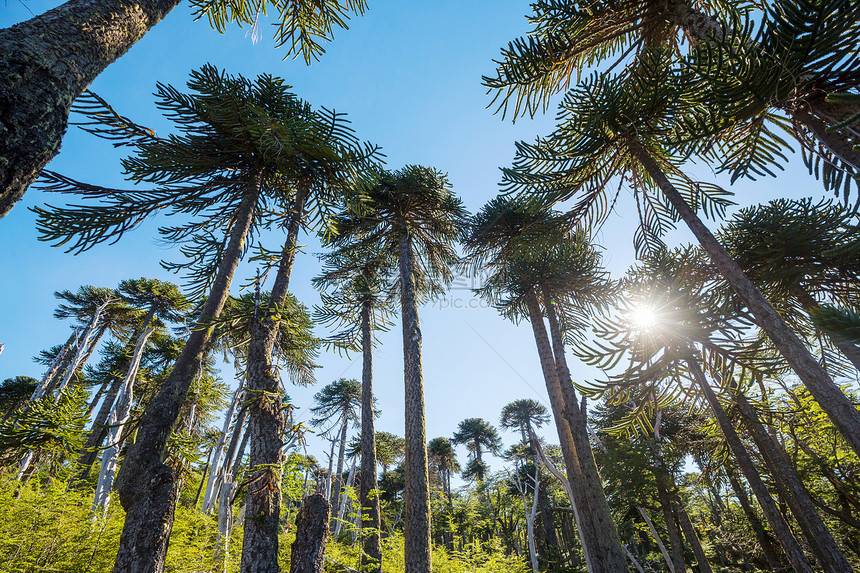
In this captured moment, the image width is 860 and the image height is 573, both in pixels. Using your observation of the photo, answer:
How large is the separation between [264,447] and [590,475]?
24.1 feet

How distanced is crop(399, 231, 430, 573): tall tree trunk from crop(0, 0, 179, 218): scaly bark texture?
738cm

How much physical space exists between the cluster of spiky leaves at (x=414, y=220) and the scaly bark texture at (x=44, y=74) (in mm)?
8386

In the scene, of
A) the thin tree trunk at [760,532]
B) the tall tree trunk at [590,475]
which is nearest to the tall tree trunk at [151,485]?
the tall tree trunk at [590,475]

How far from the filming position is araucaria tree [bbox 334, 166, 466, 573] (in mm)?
6922

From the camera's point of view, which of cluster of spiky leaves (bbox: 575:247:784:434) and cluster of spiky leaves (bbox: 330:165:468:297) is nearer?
cluster of spiky leaves (bbox: 575:247:784:434)

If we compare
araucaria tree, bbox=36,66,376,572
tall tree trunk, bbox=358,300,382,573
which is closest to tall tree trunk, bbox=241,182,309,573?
araucaria tree, bbox=36,66,376,572

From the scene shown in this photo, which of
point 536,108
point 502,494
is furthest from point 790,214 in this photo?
point 502,494

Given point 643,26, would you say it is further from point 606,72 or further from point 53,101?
point 53,101

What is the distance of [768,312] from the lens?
3.24m

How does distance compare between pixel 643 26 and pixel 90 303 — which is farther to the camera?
pixel 90 303

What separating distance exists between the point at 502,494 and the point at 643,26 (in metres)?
27.1

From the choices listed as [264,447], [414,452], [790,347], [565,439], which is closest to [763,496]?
[565,439]

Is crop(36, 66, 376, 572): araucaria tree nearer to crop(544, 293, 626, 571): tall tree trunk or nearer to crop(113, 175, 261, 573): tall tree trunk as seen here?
crop(113, 175, 261, 573): tall tree trunk

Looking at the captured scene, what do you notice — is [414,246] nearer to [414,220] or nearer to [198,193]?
[414,220]
